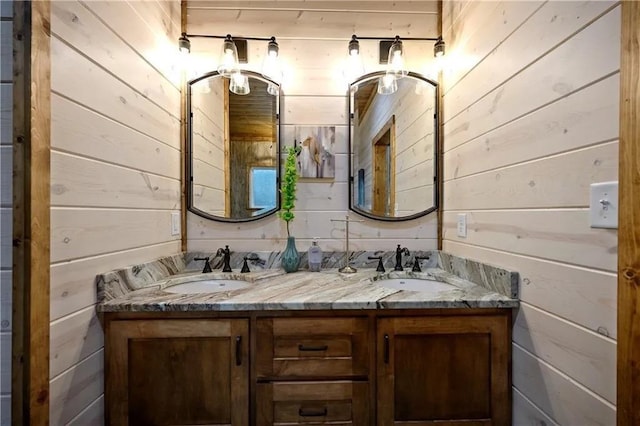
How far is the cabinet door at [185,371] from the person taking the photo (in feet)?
3.67

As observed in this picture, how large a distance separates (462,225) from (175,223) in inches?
58.5

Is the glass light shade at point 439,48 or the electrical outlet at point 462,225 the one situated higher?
the glass light shade at point 439,48

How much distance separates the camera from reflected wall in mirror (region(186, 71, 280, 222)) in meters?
1.71

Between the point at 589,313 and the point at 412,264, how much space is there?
905 mm

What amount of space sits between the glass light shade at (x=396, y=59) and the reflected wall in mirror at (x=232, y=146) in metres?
0.66

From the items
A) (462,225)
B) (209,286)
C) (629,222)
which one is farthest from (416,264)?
(209,286)

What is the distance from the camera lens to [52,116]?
0.88 m

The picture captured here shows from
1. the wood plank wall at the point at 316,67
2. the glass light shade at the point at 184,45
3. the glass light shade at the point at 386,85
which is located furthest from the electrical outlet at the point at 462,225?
the glass light shade at the point at 184,45

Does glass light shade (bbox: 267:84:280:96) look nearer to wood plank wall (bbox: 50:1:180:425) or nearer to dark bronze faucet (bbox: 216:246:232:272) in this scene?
wood plank wall (bbox: 50:1:180:425)

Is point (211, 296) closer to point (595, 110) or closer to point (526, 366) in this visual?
point (526, 366)

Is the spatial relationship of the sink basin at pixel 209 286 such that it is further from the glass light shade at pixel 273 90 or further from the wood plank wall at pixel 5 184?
the glass light shade at pixel 273 90

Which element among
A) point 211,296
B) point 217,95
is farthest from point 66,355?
point 217,95

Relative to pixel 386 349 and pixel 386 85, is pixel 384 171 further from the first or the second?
pixel 386 349

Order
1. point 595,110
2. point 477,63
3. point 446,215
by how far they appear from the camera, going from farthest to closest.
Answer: point 446,215, point 477,63, point 595,110
